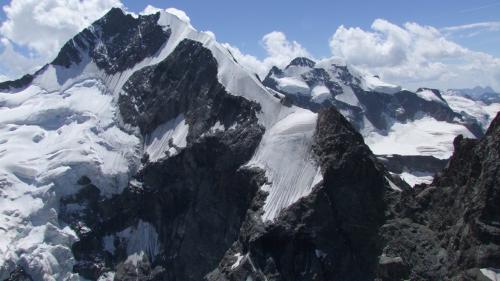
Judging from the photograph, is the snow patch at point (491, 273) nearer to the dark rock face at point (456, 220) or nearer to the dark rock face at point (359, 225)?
the dark rock face at point (456, 220)

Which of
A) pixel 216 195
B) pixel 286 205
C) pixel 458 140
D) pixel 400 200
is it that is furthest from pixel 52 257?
pixel 458 140

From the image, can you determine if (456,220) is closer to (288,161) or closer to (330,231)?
(330,231)

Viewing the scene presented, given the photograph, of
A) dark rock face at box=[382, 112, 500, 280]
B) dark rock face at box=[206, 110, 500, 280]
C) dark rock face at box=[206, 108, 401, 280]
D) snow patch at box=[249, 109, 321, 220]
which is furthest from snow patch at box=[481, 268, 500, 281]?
snow patch at box=[249, 109, 321, 220]

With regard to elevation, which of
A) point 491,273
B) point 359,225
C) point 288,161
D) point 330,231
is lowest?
point 491,273

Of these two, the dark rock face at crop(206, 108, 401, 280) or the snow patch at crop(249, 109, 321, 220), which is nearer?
the dark rock face at crop(206, 108, 401, 280)

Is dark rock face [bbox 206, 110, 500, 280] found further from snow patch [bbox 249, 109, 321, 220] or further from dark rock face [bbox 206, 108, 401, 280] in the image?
snow patch [bbox 249, 109, 321, 220]

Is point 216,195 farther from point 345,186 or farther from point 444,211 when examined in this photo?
point 444,211

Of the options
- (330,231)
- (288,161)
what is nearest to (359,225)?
(330,231)

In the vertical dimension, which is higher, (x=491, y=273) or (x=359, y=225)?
(x=359, y=225)
